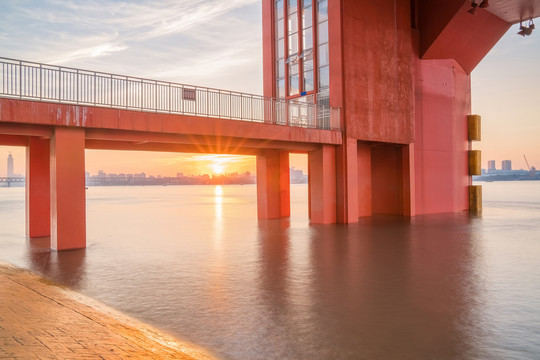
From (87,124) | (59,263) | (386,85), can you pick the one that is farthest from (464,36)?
(59,263)

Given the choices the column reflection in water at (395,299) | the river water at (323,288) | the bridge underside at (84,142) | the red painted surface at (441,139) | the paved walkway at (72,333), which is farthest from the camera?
the red painted surface at (441,139)

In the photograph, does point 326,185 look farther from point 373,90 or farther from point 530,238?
point 530,238

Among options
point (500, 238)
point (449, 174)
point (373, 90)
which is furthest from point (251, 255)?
point (449, 174)

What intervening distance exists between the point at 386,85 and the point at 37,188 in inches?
729

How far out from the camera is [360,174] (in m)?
27.4

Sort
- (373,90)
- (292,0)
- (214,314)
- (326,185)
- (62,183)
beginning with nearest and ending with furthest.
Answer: (214,314)
(62,183)
(326,185)
(373,90)
(292,0)

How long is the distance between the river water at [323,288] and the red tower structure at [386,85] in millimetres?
8052

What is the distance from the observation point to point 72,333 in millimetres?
5801

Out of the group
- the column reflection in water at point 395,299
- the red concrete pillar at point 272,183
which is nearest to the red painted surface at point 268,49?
the red concrete pillar at point 272,183

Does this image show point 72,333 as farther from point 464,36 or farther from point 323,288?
point 464,36

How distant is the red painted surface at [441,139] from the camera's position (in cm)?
2805

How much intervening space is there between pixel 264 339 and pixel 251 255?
7.02 meters

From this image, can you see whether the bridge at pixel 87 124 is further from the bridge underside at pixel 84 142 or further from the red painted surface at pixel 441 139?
the red painted surface at pixel 441 139

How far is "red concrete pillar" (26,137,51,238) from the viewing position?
1781 cm
